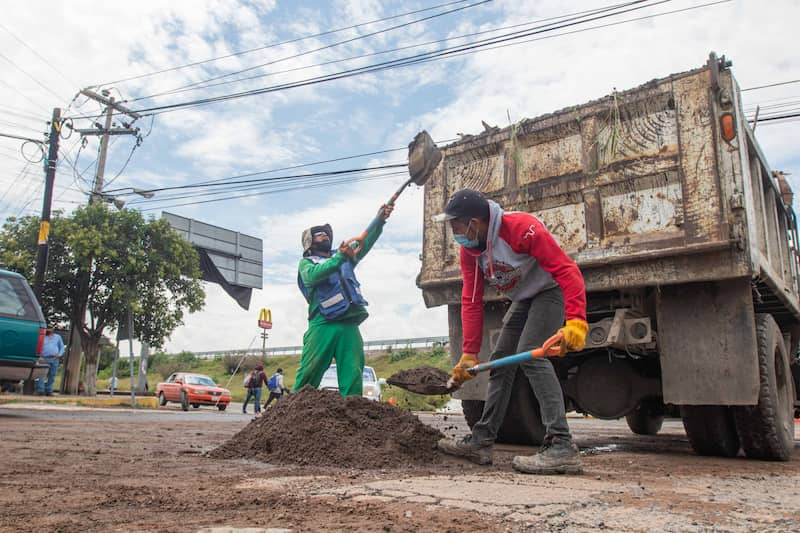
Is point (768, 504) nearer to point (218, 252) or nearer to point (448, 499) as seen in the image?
point (448, 499)

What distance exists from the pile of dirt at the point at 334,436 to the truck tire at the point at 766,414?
219 centimetres

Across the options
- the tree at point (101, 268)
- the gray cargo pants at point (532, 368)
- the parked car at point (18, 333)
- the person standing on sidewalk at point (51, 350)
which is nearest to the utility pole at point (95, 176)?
the tree at point (101, 268)

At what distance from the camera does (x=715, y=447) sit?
15.4 feet

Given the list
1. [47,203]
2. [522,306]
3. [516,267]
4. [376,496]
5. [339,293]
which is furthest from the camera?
[47,203]

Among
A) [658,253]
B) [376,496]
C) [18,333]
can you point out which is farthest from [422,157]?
[18,333]

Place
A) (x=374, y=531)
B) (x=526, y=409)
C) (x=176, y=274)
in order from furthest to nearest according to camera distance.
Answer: (x=176, y=274), (x=526, y=409), (x=374, y=531)

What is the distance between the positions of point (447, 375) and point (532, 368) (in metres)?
1.77

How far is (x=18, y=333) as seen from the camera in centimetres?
809

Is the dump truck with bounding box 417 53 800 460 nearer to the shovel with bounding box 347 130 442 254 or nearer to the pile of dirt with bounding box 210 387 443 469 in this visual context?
the shovel with bounding box 347 130 442 254

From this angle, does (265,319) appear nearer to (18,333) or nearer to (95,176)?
(95,176)

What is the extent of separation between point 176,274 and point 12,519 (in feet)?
→ 76.7

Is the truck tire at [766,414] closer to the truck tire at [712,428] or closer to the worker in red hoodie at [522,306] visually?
the truck tire at [712,428]

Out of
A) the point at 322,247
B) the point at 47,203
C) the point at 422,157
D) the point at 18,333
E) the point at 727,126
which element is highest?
the point at 47,203

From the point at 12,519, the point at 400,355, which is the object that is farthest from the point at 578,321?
the point at 400,355
